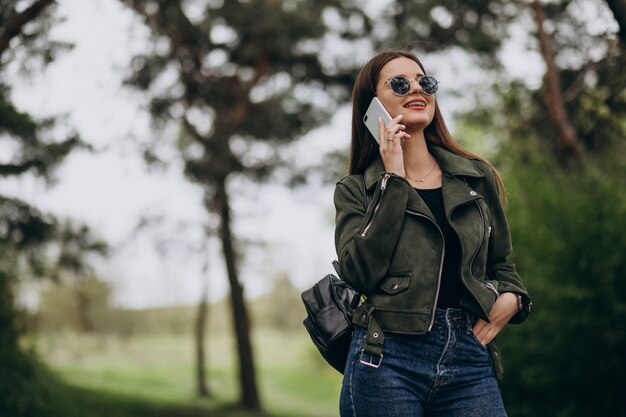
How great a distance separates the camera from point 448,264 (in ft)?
8.15

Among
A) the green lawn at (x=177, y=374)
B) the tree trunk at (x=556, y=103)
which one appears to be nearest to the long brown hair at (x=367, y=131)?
the tree trunk at (x=556, y=103)

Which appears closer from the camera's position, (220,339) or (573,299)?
(573,299)

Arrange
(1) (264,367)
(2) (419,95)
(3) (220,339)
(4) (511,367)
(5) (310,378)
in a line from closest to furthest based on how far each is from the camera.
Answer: (2) (419,95), (4) (511,367), (5) (310,378), (1) (264,367), (3) (220,339)

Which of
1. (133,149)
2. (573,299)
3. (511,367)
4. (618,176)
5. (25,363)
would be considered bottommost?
(511,367)

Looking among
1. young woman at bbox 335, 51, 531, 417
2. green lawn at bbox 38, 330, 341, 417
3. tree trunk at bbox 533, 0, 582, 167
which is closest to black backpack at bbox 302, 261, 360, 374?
young woman at bbox 335, 51, 531, 417

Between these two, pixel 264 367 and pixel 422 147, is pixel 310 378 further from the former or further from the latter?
pixel 422 147

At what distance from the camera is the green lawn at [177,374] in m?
19.7

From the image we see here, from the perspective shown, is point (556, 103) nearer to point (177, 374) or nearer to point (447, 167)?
point (447, 167)

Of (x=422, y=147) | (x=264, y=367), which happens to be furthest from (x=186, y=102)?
(x=264, y=367)

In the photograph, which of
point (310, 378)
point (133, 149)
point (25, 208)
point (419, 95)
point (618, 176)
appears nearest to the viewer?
point (419, 95)

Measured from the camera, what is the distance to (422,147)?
2.74m

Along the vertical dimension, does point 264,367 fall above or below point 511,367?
above

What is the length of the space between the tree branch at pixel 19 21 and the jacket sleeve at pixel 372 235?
629 cm

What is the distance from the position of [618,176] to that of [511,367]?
23.7ft
